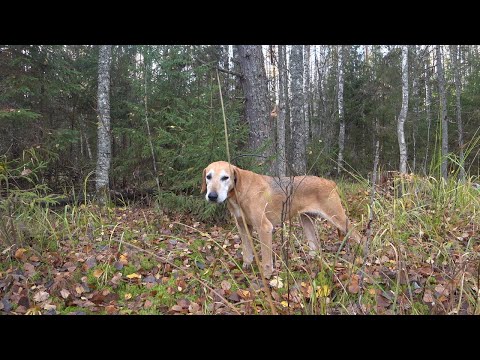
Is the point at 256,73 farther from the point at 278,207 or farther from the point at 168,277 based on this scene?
the point at 168,277

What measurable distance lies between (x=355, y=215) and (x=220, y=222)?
8.50 feet

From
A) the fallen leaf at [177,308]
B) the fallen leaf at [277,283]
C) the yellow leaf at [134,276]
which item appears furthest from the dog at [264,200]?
the yellow leaf at [134,276]

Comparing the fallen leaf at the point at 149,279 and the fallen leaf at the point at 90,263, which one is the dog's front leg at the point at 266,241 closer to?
the fallen leaf at the point at 149,279

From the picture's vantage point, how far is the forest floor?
114 inches

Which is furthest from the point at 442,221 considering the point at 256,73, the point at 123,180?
the point at 123,180

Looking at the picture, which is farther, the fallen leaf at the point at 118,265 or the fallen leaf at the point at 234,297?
the fallen leaf at the point at 118,265

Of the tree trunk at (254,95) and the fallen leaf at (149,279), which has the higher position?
the tree trunk at (254,95)

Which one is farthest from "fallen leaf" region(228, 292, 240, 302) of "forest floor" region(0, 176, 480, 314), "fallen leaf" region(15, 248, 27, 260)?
"fallen leaf" region(15, 248, 27, 260)

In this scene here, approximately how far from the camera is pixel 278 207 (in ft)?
16.7

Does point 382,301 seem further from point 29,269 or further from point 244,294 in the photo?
point 29,269

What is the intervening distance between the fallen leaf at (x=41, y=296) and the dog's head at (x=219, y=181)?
199 centimetres

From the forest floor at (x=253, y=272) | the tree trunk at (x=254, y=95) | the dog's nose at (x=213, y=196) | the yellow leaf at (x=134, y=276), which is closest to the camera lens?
the forest floor at (x=253, y=272)

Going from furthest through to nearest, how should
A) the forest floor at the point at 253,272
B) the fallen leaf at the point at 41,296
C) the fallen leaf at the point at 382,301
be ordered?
the fallen leaf at the point at 41,296 → the fallen leaf at the point at 382,301 → the forest floor at the point at 253,272

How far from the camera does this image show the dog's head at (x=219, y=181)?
4.24 meters
